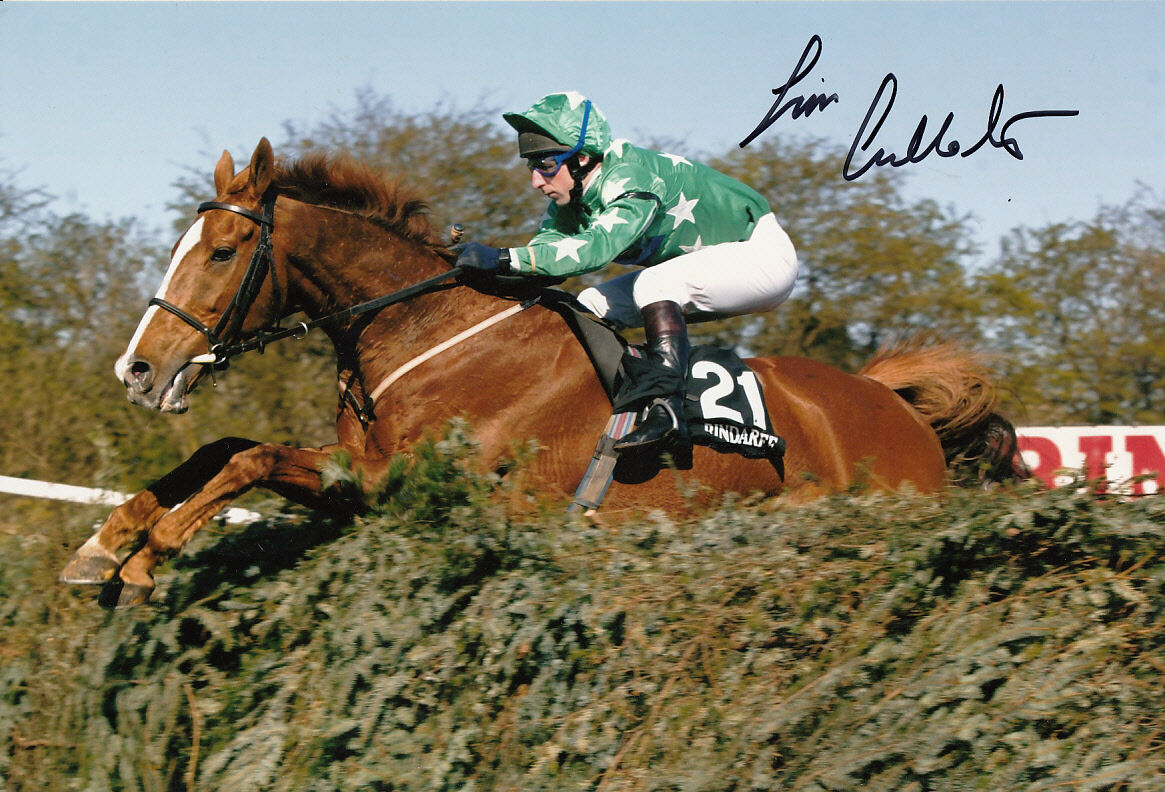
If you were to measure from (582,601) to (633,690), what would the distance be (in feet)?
0.94

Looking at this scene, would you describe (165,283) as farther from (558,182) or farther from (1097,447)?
(1097,447)

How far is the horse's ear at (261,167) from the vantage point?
4.49 metres

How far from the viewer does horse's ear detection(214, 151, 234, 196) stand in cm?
459

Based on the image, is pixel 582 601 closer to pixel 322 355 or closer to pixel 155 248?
pixel 322 355

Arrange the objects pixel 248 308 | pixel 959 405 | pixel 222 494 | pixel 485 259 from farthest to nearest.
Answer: pixel 959 405
pixel 485 259
pixel 248 308
pixel 222 494

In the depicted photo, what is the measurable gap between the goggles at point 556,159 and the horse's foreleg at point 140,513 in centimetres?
154

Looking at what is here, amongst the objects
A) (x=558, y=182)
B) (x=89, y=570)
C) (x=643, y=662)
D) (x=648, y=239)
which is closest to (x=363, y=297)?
(x=558, y=182)

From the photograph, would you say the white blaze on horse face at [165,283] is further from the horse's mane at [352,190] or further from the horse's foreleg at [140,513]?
the horse's mane at [352,190]

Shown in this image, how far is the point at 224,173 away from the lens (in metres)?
4.61

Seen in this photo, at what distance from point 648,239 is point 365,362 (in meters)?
1.26

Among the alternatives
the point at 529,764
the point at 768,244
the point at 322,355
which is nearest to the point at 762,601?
the point at 529,764

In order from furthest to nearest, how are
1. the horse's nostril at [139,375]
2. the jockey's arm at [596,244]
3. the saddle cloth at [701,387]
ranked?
the saddle cloth at [701,387] < the jockey's arm at [596,244] < the horse's nostril at [139,375]

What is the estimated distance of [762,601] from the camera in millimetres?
3367

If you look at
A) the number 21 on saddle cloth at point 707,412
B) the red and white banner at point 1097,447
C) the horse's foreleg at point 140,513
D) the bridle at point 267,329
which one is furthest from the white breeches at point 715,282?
the red and white banner at point 1097,447
